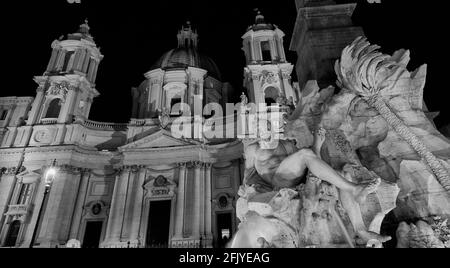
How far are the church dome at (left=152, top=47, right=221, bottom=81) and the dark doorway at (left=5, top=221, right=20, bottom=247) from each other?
21.4 meters

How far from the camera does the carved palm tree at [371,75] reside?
480 centimetres

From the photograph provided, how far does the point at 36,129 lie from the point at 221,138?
58.4 feet

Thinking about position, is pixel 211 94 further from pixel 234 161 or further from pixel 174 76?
pixel 234 161

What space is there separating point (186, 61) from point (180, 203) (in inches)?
775

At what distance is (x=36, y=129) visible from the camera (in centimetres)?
2633

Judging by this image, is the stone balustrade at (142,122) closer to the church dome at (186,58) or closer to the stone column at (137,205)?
the stone column at (137,205)

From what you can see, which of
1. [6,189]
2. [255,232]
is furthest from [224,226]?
[255,232]

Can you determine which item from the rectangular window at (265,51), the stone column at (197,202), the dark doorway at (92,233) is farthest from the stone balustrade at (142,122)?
the rectangular window at (265,51)

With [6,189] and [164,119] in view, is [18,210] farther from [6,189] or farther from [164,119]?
[164,119]

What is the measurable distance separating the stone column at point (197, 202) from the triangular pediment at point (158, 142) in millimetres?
2585

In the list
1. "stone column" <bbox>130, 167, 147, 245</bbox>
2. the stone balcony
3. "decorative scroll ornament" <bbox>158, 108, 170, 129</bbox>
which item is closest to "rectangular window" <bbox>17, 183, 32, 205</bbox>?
the stone balcony

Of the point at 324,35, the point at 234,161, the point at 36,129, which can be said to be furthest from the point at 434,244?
the point at 36,129

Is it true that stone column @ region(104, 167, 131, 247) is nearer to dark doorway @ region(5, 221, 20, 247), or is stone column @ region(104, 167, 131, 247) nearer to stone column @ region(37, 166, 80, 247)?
stone column @ region(37, 166, 80, 247)
